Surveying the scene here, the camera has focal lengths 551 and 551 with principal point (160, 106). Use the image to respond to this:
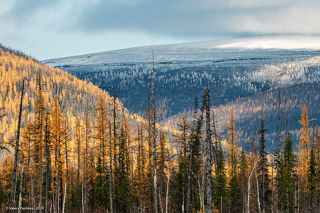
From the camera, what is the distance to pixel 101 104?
191 ft

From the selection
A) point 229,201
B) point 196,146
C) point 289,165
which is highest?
point 196,146

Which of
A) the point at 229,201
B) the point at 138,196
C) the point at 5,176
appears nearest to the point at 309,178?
the point at 229,201

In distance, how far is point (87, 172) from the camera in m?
62.4

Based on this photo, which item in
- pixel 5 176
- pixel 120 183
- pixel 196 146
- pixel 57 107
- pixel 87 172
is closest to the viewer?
pixel 196 146

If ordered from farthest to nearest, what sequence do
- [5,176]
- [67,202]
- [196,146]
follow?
[5,176] < [67,202] < [196,146]

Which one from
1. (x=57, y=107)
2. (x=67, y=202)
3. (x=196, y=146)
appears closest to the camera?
(x=196, y=146)

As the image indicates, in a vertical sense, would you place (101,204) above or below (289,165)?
below

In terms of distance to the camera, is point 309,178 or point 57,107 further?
point 309,178

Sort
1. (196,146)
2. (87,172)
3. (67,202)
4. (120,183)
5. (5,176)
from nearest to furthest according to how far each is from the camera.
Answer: (196,146) → (87,172) → (120,183) → (67,202) → (5,176)

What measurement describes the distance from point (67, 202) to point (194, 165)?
26.7 meters

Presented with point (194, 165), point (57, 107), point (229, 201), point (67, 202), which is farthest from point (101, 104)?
point (229, 201)

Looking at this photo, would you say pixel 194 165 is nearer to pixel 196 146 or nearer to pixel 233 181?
pixel 196 146

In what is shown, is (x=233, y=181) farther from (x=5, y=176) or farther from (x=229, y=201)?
(x=5, y=176)

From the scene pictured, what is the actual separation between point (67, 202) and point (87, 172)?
11.9 m
